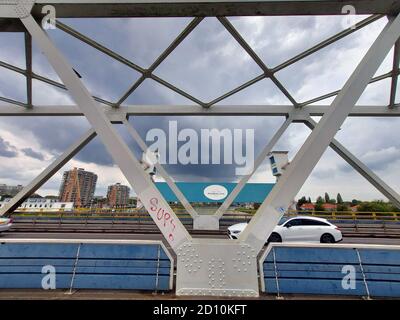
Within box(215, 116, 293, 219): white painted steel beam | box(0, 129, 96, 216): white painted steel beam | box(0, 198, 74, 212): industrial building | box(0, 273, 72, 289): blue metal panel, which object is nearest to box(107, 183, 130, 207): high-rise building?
box(0, 198, 74, 212): industrial building

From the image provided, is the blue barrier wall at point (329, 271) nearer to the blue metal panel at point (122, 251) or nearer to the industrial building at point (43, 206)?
the blue metal panel at point (122, 251)

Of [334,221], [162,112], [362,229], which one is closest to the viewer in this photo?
[162,112]

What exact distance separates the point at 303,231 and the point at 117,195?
9200 centimetres

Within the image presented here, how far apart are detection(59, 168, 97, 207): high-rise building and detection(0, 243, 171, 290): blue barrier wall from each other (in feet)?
241

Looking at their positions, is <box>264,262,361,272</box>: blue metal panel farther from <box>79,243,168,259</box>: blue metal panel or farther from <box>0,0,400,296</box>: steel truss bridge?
<box>79,243,168,259</box>: blue metal panel

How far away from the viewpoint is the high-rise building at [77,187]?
77062 millimetres

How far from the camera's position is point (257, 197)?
17.5m

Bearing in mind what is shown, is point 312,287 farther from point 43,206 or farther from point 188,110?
point 43,206

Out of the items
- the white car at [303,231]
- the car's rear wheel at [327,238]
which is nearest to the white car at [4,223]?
the white car at [303,231]

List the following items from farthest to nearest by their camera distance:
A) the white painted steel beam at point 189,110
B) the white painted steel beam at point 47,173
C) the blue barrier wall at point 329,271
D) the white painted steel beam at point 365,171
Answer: the white painted steel beam at point 189,110
the white painted steel beam at point 47,173
the white painted steel beam at point 365,171
the blue barrier wall at point 329,271

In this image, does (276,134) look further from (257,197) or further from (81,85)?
(81,85)

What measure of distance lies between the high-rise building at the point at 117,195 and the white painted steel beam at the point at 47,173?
245 ft
